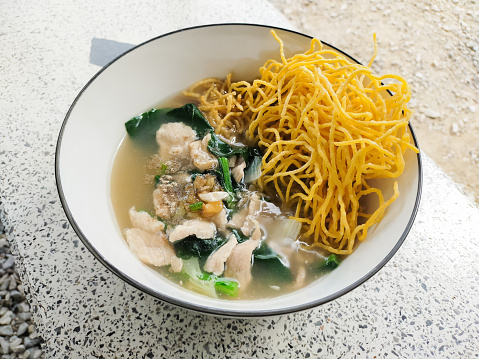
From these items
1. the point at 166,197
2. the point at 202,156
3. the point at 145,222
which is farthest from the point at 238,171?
the point at 145,222

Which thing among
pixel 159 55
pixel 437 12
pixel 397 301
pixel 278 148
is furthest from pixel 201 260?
pixel 437 12

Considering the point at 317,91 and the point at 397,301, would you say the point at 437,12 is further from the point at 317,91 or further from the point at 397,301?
the point at 397,301

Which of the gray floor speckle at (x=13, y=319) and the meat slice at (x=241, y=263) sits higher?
the meat slice at (x=241, y=263)

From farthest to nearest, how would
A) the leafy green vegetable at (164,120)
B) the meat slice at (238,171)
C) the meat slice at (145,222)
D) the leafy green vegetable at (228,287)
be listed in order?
the leafy green vegetable at (164,120)
the meat slice at (238,171)
the meat slice at (145,222)
the leafy green vegetable at (228,287)

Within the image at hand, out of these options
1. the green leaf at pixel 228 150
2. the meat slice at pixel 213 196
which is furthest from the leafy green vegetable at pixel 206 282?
the green leaf at pixel 228 150

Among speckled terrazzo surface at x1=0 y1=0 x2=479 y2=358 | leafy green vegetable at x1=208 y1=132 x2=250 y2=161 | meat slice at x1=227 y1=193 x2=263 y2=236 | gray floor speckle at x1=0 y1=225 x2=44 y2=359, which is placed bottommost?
gray floor speckle at x1=0 y1=225 x2=44 y2=359

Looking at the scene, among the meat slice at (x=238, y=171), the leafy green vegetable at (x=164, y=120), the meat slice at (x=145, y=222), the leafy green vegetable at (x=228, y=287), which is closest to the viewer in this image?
the leafy green vegetable at (x=228, y=287)

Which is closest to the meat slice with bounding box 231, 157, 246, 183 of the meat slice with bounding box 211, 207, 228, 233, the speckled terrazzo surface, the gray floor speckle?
the meat slice with bounding box 211, 207, 228, 233

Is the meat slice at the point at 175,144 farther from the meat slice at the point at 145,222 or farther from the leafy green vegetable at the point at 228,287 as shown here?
the leafy green vegetable at the point at 228,287

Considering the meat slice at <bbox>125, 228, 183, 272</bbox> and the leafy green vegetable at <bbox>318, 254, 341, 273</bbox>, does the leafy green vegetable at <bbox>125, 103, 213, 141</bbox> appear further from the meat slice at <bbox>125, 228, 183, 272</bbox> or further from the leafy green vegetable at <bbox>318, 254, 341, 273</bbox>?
the leafy green vegetable at <bbox>318, 254, 341, 273</bbox>
